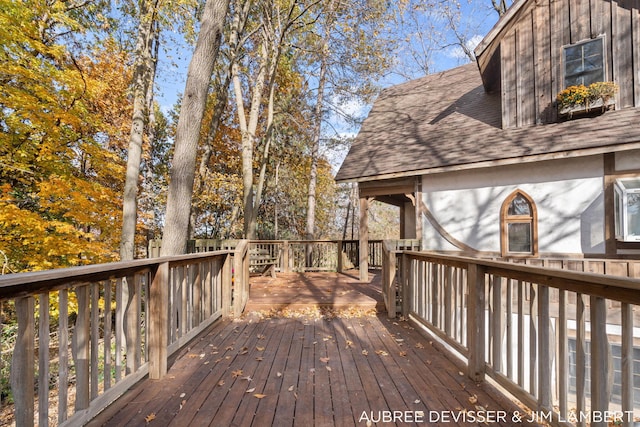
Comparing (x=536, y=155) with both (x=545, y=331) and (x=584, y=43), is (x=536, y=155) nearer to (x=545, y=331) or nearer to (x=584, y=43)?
(x=584, y=43)

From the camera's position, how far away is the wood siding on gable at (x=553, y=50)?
19.3 feet

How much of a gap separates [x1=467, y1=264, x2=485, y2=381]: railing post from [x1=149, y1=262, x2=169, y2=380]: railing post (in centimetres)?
263

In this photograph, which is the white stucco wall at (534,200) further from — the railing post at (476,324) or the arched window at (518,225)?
the railing post at (476,324)

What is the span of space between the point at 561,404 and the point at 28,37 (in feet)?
34.3

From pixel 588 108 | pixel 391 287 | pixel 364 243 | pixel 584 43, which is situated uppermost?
pixel 584 43

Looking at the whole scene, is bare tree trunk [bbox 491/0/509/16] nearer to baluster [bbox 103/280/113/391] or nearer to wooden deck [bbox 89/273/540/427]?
wooden deck [bbox 89/273/540/427]

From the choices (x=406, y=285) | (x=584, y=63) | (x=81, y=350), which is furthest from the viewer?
(x=584, y=63)

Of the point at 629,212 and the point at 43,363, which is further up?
the point at 629,212

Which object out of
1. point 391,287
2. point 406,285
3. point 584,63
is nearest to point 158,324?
point 391,287

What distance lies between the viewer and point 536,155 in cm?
591

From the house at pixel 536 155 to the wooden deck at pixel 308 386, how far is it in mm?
4160

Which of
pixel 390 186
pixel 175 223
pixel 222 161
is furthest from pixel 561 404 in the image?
pixel 222 161

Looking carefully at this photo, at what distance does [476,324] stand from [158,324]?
2720 mm

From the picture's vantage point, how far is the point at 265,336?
372 cm
